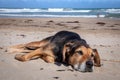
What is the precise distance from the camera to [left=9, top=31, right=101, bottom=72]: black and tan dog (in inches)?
285

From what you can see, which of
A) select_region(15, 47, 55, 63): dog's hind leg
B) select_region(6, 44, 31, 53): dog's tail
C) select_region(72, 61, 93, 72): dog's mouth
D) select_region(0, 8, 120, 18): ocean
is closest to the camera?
select_region(72, 61, 93, 72): dog's mouth

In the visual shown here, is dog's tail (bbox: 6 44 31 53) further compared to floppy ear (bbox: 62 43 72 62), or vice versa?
dog's tail (bbox: 6 44 31 53)

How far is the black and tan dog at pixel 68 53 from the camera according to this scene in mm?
7227

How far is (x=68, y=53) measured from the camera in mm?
7547

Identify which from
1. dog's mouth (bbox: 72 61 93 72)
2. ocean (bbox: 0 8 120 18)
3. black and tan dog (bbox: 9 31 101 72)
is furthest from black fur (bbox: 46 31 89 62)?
ocean (bbox: 0 8 120 18)

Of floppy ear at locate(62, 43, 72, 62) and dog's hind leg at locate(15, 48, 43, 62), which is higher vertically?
floppy ear at locate(62, 43, 72, 62)

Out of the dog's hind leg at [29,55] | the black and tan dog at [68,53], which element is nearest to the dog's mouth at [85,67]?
the black and tan dog at [68,53]

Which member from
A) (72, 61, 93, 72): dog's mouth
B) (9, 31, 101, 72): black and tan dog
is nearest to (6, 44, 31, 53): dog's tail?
(9, 31, 101, 72): black and tan dog

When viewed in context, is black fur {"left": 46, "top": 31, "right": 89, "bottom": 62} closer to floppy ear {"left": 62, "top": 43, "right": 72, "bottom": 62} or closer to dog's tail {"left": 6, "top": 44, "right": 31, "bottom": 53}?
floppy ear {"left": 62, "top": 43, "right": 72, "bottom": 62}

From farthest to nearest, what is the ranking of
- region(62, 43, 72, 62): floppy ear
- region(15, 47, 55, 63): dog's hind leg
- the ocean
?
the ocean → region(15, 47, 55, 63): dog's hind leg → region(62, 43, 72, 62): floppy ear

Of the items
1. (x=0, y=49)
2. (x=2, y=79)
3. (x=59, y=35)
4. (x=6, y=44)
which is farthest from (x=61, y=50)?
(x=6, y=44)

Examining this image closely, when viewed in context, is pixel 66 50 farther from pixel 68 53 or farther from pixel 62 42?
pixel 62 42

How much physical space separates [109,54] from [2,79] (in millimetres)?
4062

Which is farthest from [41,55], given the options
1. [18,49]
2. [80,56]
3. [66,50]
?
[80,56]
